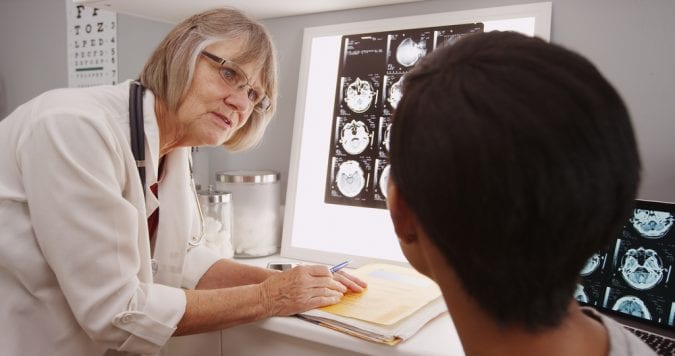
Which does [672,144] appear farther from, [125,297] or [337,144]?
[125,297]

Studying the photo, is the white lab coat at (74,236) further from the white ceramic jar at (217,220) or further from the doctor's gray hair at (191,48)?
the white ceramic jar at (217,220)

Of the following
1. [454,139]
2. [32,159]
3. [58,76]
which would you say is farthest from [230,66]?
[58,76]

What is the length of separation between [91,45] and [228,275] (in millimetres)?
1465

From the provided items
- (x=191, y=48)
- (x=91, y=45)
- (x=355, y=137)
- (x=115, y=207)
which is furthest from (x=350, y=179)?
(x=91, y=45)

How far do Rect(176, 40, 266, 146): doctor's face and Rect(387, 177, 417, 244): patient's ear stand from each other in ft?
2.18

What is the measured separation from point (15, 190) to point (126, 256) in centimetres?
23

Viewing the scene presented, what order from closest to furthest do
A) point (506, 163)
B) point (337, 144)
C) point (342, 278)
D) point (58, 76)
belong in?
point (506, 163) < point (342, 278) < point (337, 144) < point (58, 76)

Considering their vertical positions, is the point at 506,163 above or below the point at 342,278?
above

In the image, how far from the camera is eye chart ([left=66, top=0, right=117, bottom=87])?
210 cm

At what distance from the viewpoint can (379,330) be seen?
876 millimetres

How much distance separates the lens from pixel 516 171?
16.6 inches

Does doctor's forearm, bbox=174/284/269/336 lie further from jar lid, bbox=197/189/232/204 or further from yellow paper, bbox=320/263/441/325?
jar lid, bbox=197/189/232/204

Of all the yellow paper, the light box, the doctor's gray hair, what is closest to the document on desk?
the yellow paper

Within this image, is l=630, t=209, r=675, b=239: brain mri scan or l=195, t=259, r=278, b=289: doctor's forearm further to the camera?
l=195, t=259, r=278, b=289: doctor's forearm
